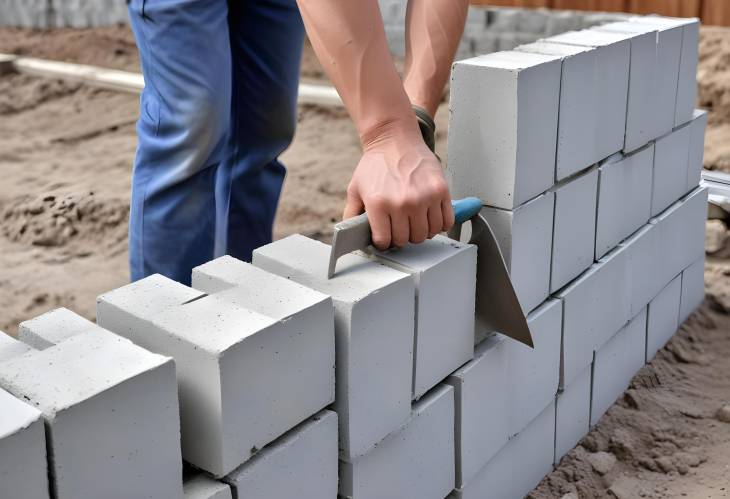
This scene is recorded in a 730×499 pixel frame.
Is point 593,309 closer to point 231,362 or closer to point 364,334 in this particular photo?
point 364,334

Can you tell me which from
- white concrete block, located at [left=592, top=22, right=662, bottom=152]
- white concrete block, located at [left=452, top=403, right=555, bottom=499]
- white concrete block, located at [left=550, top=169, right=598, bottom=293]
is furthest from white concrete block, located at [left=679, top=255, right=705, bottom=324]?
white concrete block, located at [left=452, top=403, right=555, bottom=499]

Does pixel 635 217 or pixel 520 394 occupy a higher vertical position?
pixel 635 217

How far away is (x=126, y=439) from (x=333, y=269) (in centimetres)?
58

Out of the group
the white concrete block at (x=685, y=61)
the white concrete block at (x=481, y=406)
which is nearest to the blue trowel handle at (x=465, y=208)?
the white concrete block at (x=481, y=406)

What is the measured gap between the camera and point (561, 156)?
7.58ft

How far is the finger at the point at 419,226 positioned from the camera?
1858mm

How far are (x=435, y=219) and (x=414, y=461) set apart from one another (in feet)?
1.74

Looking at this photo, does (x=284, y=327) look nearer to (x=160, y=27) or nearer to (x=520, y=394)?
(x=520, y=394)

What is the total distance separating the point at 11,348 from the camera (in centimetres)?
152

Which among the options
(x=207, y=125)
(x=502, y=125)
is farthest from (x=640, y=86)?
(x=207, y=125)

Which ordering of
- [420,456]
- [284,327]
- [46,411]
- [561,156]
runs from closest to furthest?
[46,411] → [284,327] → [420,456] → [561,156]

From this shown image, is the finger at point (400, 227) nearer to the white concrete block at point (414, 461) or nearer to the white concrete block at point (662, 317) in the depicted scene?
the white concrete block at point (414, 461)

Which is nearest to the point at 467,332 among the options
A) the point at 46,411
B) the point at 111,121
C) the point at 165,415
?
the point at 165,415

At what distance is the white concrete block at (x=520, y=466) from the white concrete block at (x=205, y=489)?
32.0 inches
